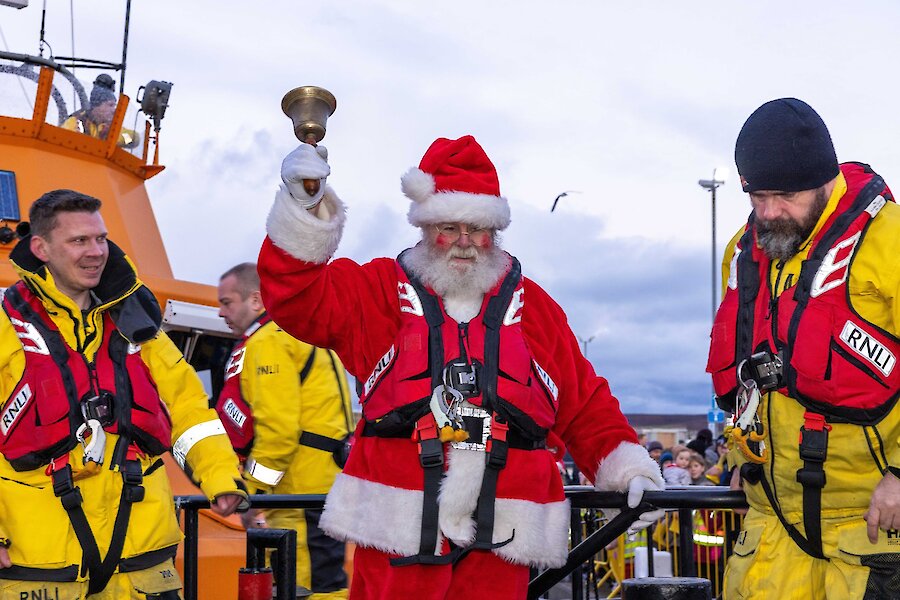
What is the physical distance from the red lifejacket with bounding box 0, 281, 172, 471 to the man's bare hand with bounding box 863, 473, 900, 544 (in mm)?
2646

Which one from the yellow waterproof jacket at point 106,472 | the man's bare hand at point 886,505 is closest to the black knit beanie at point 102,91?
the yellow waterproof jacket at point 106,472

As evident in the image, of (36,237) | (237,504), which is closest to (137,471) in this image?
(237,504)

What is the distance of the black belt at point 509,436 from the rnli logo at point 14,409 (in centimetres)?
132

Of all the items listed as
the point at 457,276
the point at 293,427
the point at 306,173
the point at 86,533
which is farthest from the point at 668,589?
the point at 293,427

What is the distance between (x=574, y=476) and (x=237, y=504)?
15070 millimetres

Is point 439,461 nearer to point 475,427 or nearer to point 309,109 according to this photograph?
point 475,427

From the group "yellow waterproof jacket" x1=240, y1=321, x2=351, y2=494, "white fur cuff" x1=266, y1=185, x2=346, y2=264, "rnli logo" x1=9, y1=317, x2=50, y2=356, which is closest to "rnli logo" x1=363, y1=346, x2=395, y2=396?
"white fur cuff" x1=266, y1=185, x2=346, y2=264

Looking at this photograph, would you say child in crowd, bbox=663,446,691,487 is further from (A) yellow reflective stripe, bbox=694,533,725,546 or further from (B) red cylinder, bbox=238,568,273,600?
(B) red cylinder, bbox=238,568,273,600

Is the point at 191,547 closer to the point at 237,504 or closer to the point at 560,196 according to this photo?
the point at 237,504

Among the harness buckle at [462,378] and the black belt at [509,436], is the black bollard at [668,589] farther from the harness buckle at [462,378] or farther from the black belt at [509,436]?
the harness buckle at [462,378]

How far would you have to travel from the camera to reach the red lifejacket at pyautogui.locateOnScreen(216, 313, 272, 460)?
6.30 m

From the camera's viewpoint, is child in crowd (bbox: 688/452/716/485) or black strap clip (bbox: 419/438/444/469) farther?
child in crowd (bbox: 688/452/716/485)

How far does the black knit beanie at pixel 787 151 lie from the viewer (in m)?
3.50

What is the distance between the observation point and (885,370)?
3.35m
